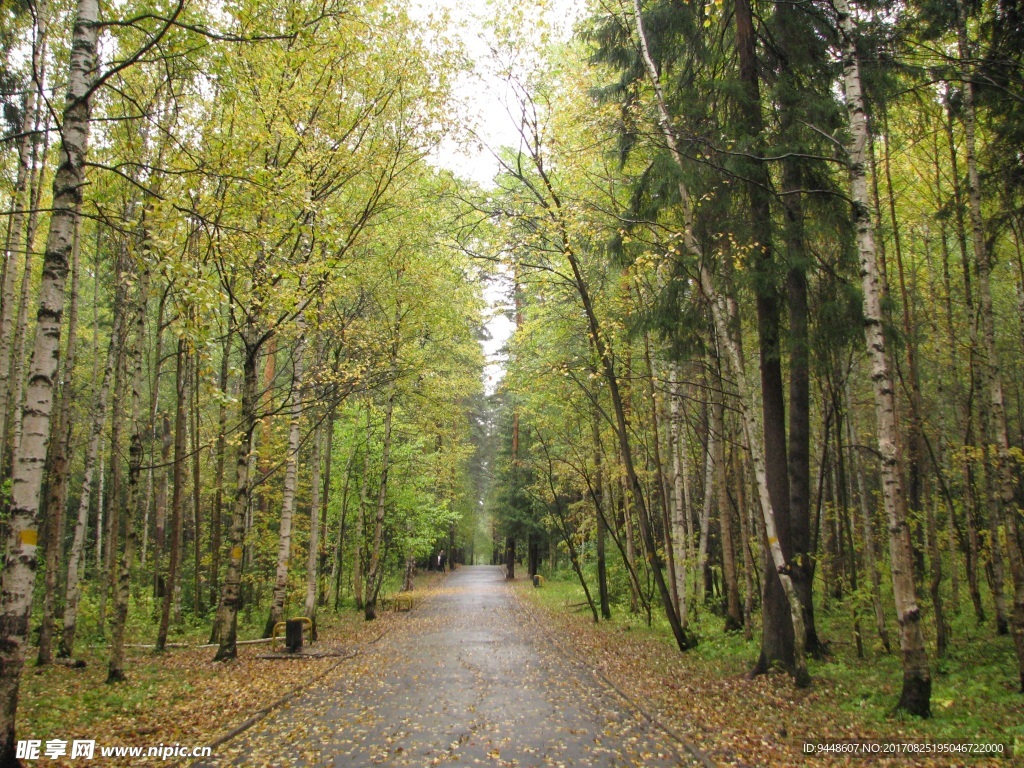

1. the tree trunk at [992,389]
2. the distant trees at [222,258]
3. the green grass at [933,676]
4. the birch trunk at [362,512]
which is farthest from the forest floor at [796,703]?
the birch trunk at [362,512]

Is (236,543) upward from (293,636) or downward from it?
upward

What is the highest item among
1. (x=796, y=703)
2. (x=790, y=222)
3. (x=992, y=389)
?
(x=790, y=222)

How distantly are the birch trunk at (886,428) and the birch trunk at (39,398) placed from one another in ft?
25.8

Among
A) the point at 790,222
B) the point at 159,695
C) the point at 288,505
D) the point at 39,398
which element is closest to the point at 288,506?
the point at 288,505

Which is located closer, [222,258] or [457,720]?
[457,720]

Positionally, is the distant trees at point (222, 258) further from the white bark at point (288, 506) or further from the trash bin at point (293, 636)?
the trash bin at point (293, 636)

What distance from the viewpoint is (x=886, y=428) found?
258 inches

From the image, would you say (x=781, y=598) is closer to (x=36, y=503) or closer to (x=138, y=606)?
(x=36, y=503)

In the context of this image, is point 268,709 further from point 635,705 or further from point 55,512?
point 635,705

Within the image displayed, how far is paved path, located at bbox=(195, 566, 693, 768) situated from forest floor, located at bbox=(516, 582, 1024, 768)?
523 mm

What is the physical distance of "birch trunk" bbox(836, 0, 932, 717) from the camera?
20.8 ft

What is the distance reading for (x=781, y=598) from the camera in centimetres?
863

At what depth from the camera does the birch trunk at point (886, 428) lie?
20.8ft

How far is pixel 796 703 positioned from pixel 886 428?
3.55m
